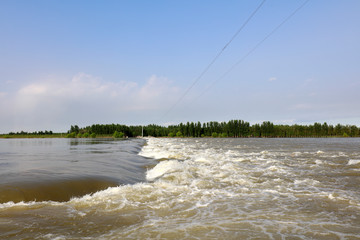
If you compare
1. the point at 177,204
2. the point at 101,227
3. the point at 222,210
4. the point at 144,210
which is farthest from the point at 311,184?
the point at 101,227

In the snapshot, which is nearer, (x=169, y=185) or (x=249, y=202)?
(x=249, y=202)

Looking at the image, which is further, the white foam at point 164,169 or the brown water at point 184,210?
the white foam at point 164,169

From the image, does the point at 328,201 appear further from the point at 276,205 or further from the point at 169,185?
the point at 169,185

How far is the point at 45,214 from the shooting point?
6.71 meters

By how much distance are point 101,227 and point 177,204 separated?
113 inches

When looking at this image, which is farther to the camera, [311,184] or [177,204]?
[311,184]

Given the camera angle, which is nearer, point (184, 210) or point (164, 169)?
point (184, 210)

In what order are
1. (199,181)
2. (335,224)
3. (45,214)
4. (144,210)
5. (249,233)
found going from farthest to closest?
(199,181) → (144,210) → (45,214) → (335,224) → (249,233)

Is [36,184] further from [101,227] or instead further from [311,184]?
[311,184]

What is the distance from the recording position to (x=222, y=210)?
7363mm

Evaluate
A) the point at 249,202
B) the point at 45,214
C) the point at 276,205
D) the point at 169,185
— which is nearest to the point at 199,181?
the point at 169,185

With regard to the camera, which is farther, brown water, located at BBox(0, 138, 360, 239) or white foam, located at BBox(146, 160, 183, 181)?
white foam, located at BBox(146, 160, 183, 181)

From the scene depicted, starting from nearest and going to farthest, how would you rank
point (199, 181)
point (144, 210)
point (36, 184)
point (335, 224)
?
point (335, 224)
point (144, 210)
point (36, 184)
point (199, 181)

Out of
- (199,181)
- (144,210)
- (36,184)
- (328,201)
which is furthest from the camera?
(199,181)
